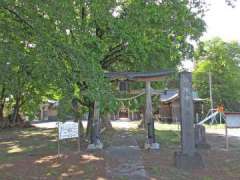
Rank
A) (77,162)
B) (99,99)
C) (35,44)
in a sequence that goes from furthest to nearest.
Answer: (77,162) < (35,44) < (99,99)

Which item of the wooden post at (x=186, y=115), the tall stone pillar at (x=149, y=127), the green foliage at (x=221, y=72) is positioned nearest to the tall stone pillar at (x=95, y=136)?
the tall stone pillar at (x=149, y=127)

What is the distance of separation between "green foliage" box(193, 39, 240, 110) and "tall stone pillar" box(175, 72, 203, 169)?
2938 cm

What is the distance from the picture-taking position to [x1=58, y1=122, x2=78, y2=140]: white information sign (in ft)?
39.8

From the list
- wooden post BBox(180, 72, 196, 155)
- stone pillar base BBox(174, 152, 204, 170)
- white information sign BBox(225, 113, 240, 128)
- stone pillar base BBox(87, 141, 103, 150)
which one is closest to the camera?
stone pillar base BBox(174, 152, 204, 170)

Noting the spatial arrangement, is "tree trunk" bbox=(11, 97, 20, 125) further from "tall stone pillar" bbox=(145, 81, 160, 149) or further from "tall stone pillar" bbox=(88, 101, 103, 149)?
"tall stone pillar" bbox=(145, 81, 160, 149)

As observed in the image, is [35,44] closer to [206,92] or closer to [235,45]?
[206,92]

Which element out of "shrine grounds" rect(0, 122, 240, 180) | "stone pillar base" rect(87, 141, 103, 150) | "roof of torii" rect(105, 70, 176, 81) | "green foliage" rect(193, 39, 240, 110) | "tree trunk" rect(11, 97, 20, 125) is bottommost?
"shrine grounds" rect(0, 122, 240, 180)

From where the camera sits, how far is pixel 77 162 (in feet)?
33.7

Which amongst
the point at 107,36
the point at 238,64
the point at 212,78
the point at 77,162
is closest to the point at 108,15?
the point at 107,36

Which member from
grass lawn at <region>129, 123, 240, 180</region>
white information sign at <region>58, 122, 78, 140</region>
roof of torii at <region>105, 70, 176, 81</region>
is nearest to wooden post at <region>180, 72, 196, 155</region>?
grass lawn at <region>129, 123, 240, 180</region>

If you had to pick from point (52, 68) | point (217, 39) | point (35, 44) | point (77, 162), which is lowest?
point (77, 162)

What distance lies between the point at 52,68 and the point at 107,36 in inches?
364

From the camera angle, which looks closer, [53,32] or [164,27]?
[53,32]

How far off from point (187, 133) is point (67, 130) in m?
4.32
